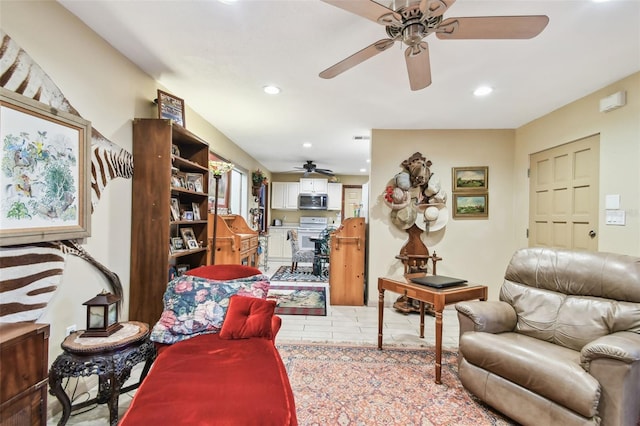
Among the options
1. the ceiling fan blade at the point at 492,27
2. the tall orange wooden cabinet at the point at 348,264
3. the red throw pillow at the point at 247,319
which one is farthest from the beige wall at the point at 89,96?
the tall orange wooden cabinet at the point at 348,264

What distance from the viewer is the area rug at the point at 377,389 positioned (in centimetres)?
177

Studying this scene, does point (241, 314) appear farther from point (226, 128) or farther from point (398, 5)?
point (226, 128)

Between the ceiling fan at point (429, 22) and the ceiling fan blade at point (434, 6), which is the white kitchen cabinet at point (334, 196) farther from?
the ceiling fan blade at point (434, 6)

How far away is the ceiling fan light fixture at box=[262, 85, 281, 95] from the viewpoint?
107 inches

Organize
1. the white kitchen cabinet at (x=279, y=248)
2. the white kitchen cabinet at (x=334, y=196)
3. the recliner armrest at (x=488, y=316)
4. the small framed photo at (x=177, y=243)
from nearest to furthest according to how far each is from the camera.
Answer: the recliner armrest at (x=488, y=316) → the small framed photo at (x=177, y=243) → the white kitchen cabinet at (x=279, y=248) → the white kitchen cabinet at (x=334, y=196)

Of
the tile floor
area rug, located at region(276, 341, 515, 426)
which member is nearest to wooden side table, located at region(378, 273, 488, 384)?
area rug, located at region(276, 341, 515, 426)

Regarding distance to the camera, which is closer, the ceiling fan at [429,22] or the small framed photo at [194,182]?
the ceiling fan at [429,22]

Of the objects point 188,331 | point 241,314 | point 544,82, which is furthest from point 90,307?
point 544,82

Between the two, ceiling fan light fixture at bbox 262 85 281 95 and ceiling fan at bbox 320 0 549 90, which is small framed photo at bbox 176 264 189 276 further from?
ceiling fan at bbox 320 0 549 90

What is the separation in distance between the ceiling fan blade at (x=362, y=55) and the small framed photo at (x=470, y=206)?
9.38 feet

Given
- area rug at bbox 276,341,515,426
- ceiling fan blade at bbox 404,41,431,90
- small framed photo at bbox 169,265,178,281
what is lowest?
area rug at bbox 276,341,515,426

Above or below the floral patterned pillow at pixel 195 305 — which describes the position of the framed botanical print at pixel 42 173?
above

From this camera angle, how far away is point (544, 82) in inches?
101

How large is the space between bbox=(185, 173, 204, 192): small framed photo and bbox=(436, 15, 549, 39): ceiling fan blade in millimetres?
2480
